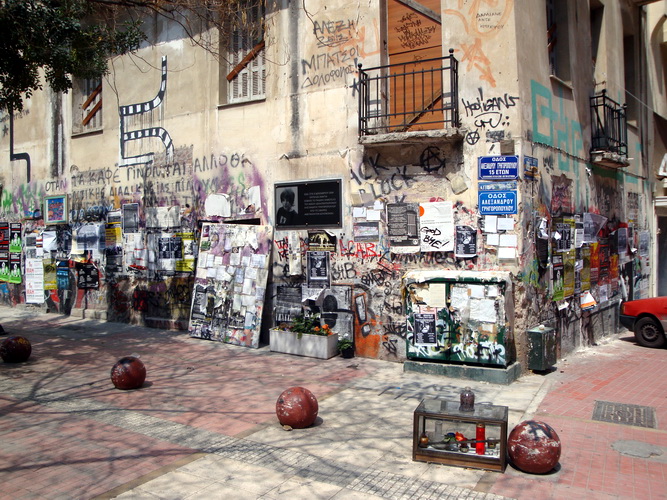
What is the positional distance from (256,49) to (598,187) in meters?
8.19

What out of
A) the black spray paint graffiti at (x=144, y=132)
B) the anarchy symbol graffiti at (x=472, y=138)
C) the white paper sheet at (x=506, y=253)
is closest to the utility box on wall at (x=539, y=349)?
the white paper sheet at (x=506, y=253)

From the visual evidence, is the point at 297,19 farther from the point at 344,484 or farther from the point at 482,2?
the point at 344,484

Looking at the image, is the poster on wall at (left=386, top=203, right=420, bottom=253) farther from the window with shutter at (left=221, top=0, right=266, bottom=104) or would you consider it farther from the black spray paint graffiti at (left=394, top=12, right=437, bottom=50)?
the window with shutter at (left=221, top=0, right=266, bottom=104)

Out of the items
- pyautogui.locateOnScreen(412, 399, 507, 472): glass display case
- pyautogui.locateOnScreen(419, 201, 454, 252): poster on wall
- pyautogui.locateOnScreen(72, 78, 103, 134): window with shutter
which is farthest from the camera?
pyautogui.locateOnScreen(72, 78, 103, 134): window with shutter

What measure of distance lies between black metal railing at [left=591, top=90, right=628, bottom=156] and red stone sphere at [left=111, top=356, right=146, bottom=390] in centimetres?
1019

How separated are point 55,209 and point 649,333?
15094 mm

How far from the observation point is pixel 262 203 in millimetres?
12078

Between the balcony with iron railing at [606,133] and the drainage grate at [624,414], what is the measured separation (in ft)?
20.9

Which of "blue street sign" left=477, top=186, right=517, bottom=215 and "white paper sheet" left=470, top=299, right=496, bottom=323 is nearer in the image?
"white paper sheet" left=470, top=299, right=496, bottom=323

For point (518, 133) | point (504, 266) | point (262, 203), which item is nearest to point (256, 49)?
point (262, 203)

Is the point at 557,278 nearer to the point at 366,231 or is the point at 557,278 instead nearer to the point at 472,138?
the point at 472,138

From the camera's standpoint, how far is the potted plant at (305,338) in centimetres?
1063

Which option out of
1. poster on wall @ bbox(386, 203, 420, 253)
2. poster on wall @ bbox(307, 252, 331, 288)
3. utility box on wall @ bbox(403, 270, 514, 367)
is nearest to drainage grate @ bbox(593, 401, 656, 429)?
utility box on wall @ bbox(403, 270, 514, 367)

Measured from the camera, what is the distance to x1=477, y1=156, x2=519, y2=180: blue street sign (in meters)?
9.34
